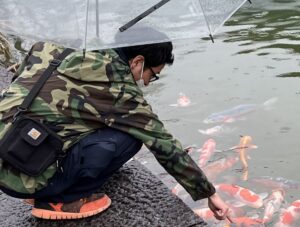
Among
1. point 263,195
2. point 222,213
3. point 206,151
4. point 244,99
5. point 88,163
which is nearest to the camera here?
point 88,163

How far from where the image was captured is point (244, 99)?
20.9ft

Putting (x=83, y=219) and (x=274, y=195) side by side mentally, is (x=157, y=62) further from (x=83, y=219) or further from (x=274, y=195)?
(x=274, y=195)

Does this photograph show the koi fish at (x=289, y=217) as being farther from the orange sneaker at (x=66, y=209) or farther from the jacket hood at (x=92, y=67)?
the jacket hood at (x=92, y=67)

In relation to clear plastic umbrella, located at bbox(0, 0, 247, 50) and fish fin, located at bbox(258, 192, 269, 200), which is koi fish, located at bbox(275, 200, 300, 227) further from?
clear plastic umbrella, located at bbox(0, 0, 247, 50)

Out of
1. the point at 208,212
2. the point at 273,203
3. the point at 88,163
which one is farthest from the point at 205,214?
the point at 88,163

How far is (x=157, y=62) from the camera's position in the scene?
2.86 metres

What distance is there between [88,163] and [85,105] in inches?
12.2

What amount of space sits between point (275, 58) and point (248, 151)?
3195 millimetres

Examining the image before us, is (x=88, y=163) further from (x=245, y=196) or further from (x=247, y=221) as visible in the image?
(x=245, y=196)

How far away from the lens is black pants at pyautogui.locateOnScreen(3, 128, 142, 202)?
2.70 m

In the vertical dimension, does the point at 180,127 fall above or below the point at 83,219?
below

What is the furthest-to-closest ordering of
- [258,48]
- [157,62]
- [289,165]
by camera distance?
[258,48], [289,165], [157,62]

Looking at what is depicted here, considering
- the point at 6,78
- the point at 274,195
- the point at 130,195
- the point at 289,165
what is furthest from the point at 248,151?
the point at 6,78

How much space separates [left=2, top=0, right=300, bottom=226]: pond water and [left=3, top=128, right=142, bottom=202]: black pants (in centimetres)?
132
